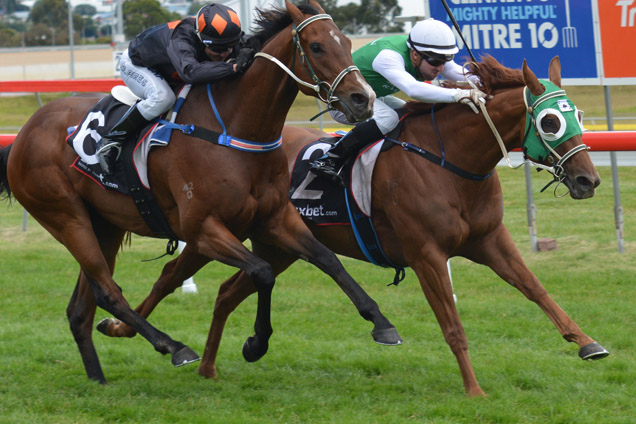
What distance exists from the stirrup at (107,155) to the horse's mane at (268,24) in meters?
0.98

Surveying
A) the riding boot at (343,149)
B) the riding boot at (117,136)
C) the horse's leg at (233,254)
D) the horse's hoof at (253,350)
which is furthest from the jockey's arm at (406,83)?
the horse's hoof at (253,350)

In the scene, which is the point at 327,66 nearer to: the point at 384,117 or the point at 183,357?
the point at 384,117

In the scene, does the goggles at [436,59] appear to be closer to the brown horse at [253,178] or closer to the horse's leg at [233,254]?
the brown horse at [253,178]

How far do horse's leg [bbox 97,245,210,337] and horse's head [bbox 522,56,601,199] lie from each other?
2137mm

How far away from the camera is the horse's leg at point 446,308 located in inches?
195

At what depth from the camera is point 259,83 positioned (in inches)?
188

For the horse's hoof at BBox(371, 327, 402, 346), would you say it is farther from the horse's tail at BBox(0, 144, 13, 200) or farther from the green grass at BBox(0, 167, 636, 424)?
the horse's tail at BBox(0, 144, 13, 200)

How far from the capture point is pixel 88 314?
5652 mm

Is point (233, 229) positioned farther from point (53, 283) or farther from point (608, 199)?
point (608, 199)

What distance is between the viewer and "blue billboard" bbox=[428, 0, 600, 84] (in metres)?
8.54

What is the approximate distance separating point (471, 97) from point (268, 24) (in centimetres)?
121

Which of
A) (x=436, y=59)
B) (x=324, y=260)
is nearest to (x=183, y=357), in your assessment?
(x=324, y=260)

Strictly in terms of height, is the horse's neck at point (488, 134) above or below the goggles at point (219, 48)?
below

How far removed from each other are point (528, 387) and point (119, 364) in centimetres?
262
